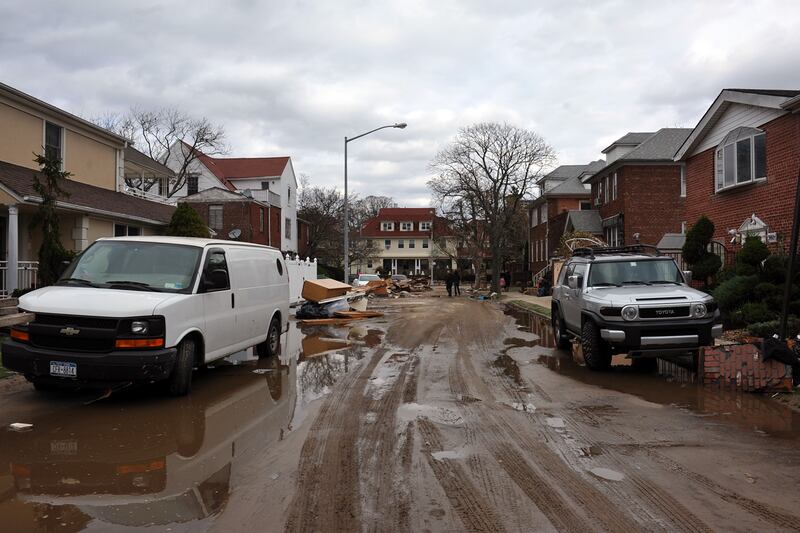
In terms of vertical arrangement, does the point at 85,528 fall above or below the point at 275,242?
below

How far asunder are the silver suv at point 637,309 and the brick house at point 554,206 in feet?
103

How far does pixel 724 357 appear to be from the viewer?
8.50 meters

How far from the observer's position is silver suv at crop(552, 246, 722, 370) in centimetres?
902

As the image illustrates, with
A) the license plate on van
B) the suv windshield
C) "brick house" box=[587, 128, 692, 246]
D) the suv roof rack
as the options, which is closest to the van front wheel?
the license plate on van

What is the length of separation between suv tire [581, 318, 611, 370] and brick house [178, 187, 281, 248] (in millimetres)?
32842

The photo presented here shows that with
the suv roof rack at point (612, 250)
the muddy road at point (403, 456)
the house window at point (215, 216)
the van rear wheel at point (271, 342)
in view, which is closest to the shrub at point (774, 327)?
the suv roof rack at point (612, 250)

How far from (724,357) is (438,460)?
5.27 metres

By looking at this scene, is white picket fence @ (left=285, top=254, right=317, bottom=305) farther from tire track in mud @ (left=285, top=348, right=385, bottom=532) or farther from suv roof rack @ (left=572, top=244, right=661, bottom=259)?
tire track in mud @ (left=285, top=348, right=385, bottom=532)

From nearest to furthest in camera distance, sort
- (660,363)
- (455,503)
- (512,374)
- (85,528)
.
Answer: (85,528), (455,503), (512,374), (660,363)

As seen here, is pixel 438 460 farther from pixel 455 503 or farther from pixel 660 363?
pixel 660 363

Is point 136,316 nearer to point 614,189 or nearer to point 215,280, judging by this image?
point 215,280

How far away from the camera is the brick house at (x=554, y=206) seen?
4462 centimetres

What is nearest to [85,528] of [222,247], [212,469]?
[212,469]

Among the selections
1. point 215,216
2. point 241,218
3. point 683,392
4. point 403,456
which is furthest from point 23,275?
point 215,216
